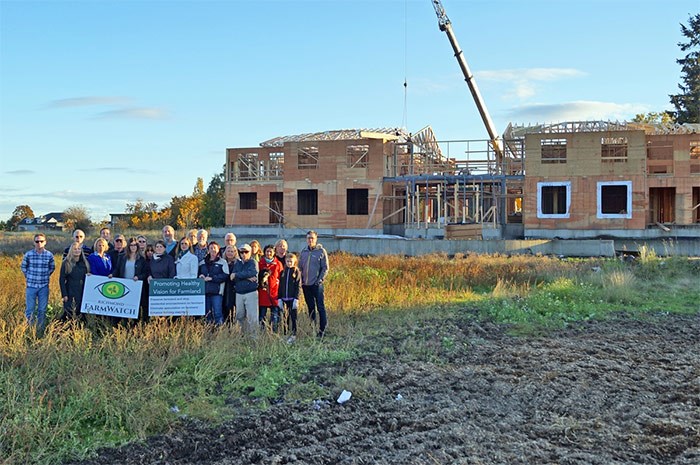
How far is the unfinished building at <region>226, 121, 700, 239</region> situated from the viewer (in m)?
30.9

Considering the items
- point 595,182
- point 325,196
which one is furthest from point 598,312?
point 325,196

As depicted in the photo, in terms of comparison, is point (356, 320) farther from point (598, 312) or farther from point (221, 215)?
point (221, 215)

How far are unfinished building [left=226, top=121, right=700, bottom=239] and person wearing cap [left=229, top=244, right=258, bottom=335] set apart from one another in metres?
21.1

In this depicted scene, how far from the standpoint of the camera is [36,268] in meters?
9.23

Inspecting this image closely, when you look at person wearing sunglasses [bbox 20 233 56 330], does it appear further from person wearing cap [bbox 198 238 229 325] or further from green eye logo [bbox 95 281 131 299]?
person wearing cap [bbox 198 238 229 325]

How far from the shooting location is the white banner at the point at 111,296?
905cm

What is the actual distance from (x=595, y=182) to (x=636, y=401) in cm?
2658

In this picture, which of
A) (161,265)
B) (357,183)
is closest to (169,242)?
(161,265)

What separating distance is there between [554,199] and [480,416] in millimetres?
28031

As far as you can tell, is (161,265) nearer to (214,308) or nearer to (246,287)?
(214,308)

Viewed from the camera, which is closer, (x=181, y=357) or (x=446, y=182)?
(x=181, y=357)

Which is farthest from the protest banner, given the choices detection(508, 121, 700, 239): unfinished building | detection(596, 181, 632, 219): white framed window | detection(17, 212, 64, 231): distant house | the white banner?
detection(17, 212, 64, 231): distant house

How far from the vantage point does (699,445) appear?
5.27m

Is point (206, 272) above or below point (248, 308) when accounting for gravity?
above
